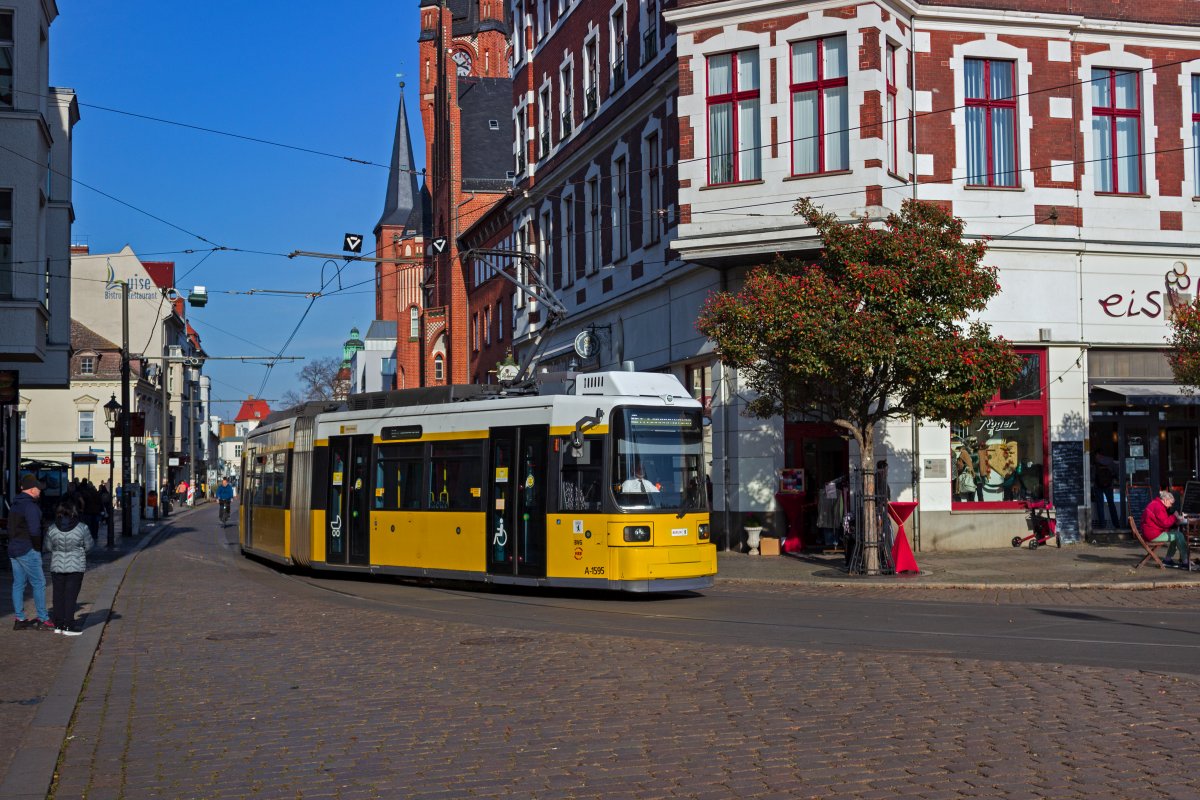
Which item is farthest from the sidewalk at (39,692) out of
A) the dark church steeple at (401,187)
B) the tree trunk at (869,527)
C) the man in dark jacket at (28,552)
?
the dark church steeple at (401,187)

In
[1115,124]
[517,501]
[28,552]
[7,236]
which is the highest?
[1115,124]

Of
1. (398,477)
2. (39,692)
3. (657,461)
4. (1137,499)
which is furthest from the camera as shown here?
(1137,499)

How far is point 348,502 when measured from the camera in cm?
2320

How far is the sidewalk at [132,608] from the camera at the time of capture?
341 inches

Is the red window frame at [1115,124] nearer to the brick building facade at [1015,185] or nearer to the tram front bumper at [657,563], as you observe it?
the brick building facade at [1015,185]

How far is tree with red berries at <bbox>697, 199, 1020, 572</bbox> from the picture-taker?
68.4 ft

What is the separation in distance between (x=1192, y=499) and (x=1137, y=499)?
418 cm

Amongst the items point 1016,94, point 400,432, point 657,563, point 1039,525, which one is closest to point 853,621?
point 657,563

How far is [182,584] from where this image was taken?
22.6 metres

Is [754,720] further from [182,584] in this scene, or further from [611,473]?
[182,584]

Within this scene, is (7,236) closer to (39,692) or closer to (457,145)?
(39,692)

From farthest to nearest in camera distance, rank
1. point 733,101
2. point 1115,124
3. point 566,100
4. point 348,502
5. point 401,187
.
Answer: point 401,187, point 566,100, point 1115,124, point 733,101, point 348,502

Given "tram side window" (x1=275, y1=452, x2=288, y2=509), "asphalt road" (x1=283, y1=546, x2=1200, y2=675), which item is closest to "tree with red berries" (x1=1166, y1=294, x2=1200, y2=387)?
"asphalt road" (x1=283, y1=546, x2=1200, y2=675)

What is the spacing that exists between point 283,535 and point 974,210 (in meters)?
14.9
